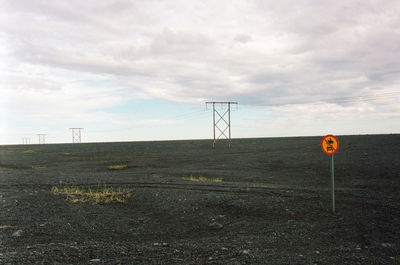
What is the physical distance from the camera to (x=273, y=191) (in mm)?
15164

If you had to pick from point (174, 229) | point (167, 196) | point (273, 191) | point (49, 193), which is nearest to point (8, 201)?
point (49, 193)

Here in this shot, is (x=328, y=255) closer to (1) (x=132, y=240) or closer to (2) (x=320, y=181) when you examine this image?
(1) (x=132, y=240)

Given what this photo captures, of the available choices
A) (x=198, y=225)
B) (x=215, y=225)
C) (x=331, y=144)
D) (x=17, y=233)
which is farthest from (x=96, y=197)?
(x=331, y=144)

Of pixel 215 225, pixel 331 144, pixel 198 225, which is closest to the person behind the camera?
pixel 215 225

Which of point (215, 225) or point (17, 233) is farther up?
point (17, 233)

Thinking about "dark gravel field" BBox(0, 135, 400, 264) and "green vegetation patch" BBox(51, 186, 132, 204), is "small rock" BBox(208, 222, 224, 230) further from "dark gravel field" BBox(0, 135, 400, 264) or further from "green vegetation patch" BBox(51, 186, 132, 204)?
"green vegetation patch" BBox(51, 186, 132, 204)

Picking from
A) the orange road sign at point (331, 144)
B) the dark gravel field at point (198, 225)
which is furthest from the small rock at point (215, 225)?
the orange road sign at point (331, 144)

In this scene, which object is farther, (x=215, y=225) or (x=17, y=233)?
(x=215, y=225)

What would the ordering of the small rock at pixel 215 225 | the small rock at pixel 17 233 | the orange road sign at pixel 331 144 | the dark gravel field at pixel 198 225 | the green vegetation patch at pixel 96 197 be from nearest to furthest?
the dark gravel field at pixel 198 225, the small rock at pixel 17 233, the small rock at pixel 215 225, the orange road sign at pixel 331 144, the green vegetation patch at pixel 96 197

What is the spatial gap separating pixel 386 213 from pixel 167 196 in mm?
8818

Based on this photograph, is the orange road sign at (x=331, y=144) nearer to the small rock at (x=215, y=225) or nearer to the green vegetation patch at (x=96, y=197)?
the small rock at (x=215, y=225)

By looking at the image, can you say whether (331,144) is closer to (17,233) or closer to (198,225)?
(198,225)

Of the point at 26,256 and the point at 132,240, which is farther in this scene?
the point at 132,240

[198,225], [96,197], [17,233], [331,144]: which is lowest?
[198,225]
